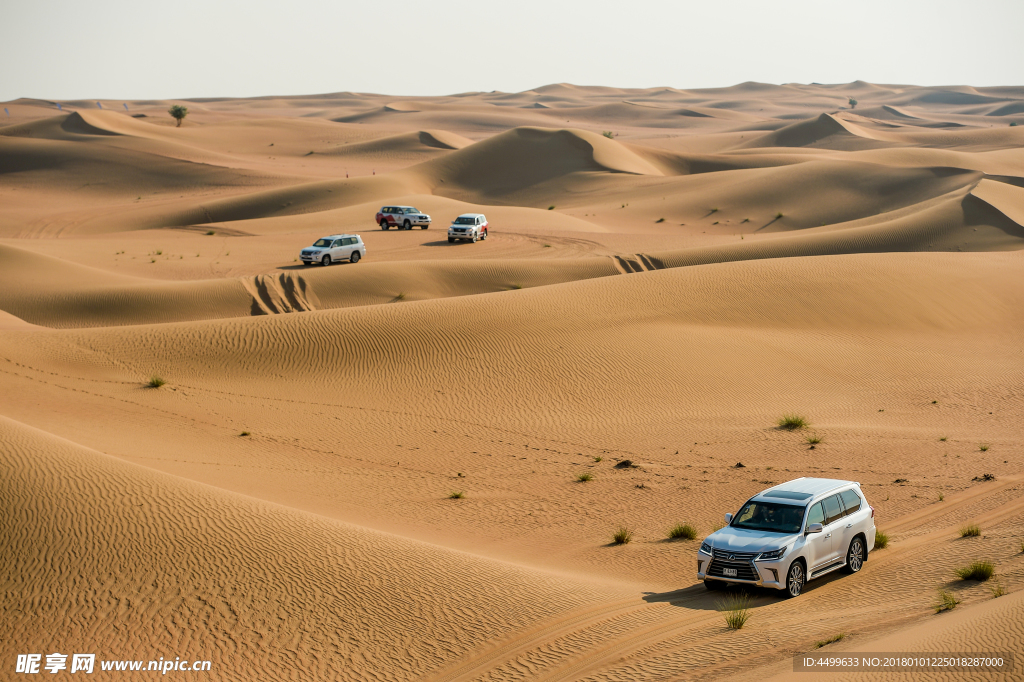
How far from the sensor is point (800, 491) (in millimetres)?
11875

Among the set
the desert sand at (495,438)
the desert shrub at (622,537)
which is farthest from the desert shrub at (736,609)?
the desert shrub at (622,537)

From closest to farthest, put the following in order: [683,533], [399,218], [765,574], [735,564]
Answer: [765,574], [735,564], [683,533], [399,218]

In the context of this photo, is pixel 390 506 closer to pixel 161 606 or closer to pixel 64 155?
pixel 161 606

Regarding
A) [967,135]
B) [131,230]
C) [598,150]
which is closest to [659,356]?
[131,230]

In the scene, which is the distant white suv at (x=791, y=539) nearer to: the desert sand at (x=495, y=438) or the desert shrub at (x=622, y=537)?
the desert sand at (x=495, y=438)

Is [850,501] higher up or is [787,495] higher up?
[787,495]

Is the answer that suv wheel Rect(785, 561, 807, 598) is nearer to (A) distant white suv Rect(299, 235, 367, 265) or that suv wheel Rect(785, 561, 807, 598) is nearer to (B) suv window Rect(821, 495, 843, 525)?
(B) suv window Rect(821, 495, 843, 525)

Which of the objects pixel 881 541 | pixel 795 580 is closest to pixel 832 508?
pixel 795 580

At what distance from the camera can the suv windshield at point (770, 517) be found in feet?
37.2

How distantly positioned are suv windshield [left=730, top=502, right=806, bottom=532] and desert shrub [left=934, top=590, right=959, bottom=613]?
6.05 feet

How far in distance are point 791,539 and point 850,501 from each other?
1544 millimetres

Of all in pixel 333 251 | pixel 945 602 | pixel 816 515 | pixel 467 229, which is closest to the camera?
pixel 945 602

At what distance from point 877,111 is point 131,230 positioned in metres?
138

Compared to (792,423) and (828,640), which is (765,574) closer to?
(828,640)
